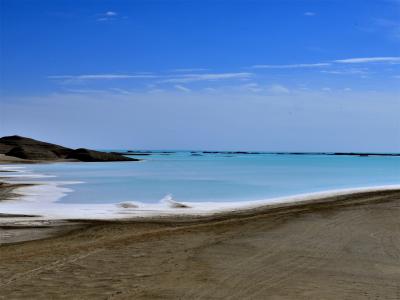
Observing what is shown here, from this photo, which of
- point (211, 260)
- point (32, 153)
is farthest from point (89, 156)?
point (211, 260)

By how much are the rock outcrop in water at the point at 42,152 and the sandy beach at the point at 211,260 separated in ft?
273

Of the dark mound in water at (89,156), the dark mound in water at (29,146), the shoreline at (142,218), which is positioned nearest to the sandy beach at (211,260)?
the shoreline at (142,218)

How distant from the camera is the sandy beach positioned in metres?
9.49

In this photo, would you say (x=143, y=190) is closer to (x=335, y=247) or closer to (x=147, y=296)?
(x=335, y=247)

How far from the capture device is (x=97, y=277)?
1034 centimetres

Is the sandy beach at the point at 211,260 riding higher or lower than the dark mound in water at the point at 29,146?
lower

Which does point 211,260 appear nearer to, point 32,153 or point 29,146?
point 32,153

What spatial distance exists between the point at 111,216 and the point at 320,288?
12.2 m

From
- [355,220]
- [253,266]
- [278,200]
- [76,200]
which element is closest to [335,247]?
[253,266]

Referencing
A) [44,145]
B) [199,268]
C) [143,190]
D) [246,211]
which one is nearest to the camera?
[199,268]

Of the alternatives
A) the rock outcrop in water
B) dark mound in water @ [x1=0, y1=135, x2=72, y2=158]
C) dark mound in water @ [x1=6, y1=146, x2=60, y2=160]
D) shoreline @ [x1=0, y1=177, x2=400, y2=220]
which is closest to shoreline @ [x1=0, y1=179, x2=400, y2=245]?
shoreline @ [x1=0, y1=177, x2=400, y2=220]

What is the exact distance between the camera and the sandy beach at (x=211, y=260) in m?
9.49

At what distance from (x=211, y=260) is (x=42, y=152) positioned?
9298cm

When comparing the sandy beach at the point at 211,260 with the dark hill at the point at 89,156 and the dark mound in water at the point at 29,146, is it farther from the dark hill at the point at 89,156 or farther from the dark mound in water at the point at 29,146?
the dark mound in water at the point at 29,146
